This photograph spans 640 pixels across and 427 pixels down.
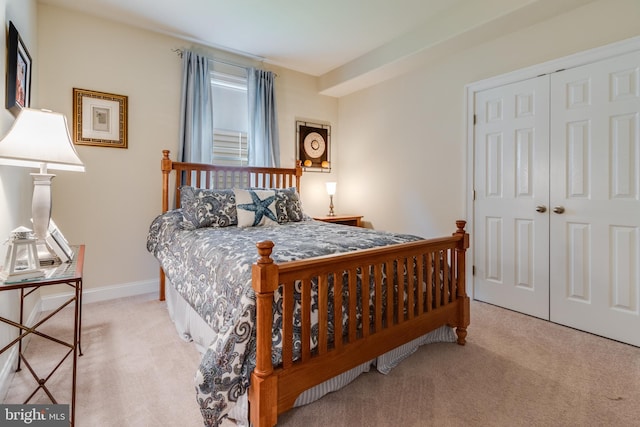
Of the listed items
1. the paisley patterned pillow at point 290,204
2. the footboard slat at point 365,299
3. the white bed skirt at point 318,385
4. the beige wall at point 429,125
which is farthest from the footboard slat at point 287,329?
the beige wall at point 429,125

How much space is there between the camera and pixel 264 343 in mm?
1287

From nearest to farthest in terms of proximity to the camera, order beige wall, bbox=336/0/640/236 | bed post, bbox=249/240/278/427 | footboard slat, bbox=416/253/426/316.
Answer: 1. bed post, bbox=249/240/278/427
2. footboard slat, bbox=416/253/426/316
3. beige wall, bbox=336/0/640/236

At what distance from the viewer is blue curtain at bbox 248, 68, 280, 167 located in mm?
3766

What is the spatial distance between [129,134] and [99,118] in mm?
266

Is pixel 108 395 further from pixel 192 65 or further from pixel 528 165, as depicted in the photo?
pixel 528 165

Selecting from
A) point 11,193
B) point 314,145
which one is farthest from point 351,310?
point 314,145

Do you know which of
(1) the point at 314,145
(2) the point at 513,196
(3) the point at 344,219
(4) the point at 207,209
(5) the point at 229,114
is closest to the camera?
(4) the point at 207,209

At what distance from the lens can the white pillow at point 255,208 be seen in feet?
9.16

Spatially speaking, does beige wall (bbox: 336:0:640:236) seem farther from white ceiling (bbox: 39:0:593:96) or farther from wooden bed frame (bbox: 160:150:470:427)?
wooden bed frame (bbox: 160:150:470:427)

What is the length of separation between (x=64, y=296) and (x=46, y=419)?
1.90m

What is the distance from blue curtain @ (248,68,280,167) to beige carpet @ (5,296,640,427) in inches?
87.4

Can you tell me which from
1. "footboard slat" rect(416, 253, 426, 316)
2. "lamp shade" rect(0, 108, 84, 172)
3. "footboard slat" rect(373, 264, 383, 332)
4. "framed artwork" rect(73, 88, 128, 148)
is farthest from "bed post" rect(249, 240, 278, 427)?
"framed artwork" rect(73, 88, 128, 148)

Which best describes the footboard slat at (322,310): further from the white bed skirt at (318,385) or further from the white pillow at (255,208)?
the white pillow at (255,208)

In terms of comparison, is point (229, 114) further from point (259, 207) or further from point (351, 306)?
point (351, 306)
